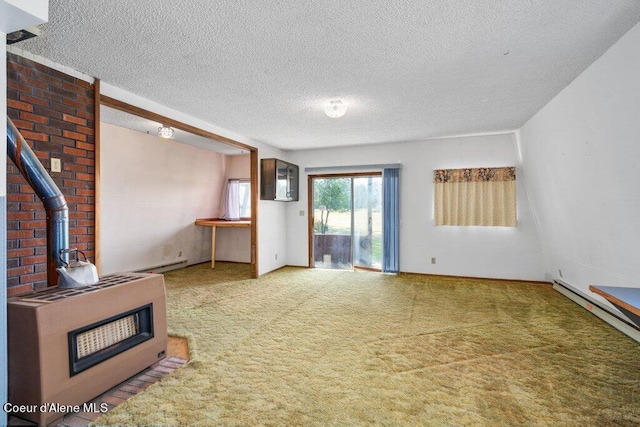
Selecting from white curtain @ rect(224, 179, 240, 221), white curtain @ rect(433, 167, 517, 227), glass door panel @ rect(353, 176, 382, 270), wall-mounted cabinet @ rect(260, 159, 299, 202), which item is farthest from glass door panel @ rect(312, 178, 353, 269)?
white curtain @ rect(224, 179, 240, 221)

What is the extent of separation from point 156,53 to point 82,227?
1598mm

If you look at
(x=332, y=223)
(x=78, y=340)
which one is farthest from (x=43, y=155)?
(x=332, y=223)

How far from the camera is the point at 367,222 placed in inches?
228

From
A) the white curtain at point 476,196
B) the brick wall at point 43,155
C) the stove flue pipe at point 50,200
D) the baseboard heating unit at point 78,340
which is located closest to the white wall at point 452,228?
the white curtain at point 476,196

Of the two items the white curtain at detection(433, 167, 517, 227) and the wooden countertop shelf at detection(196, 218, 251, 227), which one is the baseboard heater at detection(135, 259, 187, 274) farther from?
the white curtain at detection(433, 167, 517, 227)

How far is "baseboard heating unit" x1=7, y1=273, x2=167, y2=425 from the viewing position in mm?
1576

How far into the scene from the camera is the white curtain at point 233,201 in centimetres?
693

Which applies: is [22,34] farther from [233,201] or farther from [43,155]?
[233,201]

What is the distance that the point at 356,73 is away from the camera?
2.66 meters

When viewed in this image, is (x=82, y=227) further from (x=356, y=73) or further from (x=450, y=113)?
(x=450, y=113)

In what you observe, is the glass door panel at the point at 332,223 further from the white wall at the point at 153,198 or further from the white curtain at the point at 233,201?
the white wall at the point at 153,198

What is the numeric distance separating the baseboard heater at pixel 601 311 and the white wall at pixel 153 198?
634 centimetres

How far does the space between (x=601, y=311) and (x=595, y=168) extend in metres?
1.65

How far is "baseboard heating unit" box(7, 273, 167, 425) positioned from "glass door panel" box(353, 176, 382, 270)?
4.09 meters
